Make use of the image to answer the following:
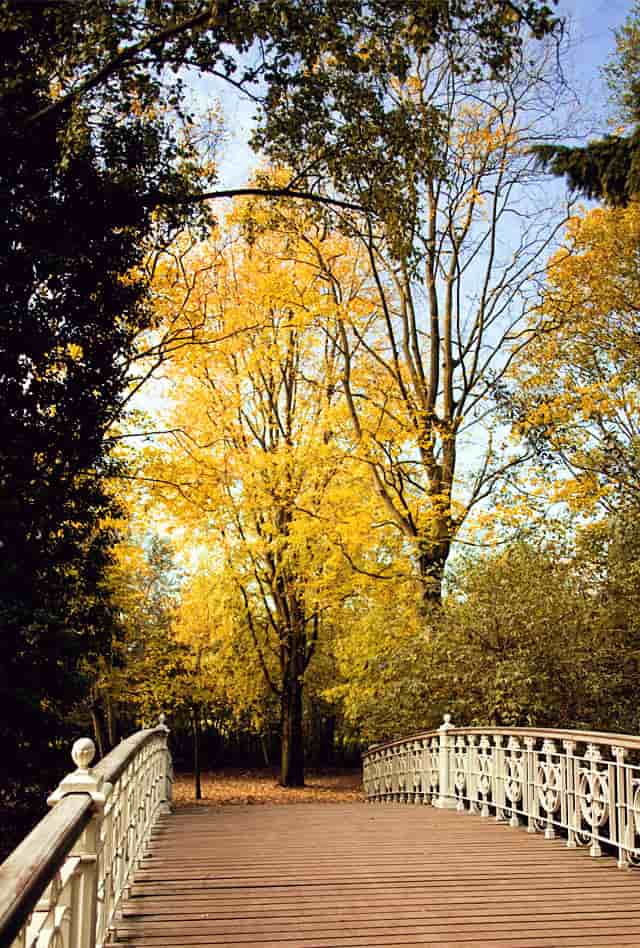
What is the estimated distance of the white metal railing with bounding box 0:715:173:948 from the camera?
7.27ft

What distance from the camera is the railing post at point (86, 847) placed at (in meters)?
3.57

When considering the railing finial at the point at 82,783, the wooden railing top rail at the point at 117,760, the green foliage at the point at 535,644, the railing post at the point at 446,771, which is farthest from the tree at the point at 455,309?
the railing finial at the point at 82,783

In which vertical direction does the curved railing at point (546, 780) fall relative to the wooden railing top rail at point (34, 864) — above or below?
below

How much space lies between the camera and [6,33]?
29.0ft

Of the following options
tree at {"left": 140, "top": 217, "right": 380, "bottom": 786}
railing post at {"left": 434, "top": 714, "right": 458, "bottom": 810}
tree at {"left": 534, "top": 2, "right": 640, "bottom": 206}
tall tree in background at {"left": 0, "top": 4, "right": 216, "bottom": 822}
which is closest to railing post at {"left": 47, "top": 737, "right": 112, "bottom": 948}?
tall tree in background at {"left": 0, "top": 4, "right": 216, "bottom": 822}

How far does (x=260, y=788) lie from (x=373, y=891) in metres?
19.7

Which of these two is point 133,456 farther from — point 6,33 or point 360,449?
point 6,33

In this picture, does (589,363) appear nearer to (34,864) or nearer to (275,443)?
(275,443)

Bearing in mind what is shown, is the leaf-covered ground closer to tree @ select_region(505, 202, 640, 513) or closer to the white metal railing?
tree @ select_region(505, 202, 640, 513)

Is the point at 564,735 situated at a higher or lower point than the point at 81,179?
lower

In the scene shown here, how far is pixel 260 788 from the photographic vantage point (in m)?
24.5

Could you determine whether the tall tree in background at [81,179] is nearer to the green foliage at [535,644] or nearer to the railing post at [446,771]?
the railing post at [446,771]

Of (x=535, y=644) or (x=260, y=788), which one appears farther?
(x=260, y=788)

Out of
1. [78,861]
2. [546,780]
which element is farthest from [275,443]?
[78,861]
